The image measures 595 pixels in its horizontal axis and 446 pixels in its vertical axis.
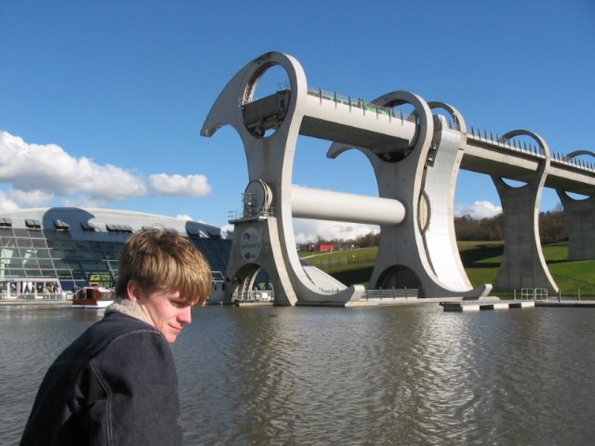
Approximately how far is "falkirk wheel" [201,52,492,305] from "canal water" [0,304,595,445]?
18.6 meters

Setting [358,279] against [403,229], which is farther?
[358,279]

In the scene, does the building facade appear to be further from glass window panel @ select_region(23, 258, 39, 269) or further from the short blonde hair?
the short blonde hair

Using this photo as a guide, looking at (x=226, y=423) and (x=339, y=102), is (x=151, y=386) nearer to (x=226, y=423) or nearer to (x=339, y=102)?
(x=226, y=423)

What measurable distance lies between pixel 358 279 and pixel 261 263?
99.9ft

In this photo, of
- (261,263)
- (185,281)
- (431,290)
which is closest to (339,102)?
(261,263)

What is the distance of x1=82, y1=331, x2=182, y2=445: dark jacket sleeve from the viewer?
2.24 metres

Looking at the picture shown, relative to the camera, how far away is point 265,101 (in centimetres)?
4175

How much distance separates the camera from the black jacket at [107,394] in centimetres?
225

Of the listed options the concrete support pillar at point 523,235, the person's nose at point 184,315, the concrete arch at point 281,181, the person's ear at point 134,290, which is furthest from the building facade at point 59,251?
the person's ear at point 134,290

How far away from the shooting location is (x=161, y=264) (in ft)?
8.61

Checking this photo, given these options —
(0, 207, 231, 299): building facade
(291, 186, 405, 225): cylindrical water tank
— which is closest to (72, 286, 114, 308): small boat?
(0, 207, 231, 299): building facade

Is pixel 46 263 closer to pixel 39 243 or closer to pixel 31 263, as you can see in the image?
pixel 31 263

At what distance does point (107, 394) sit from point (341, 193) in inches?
1620

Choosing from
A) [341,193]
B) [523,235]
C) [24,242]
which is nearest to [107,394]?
[341,193]
